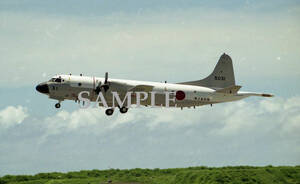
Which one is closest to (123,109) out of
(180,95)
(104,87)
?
(104,87)

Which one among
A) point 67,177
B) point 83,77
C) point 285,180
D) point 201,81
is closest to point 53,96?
point 83,77

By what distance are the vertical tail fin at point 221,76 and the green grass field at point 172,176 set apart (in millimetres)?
14668

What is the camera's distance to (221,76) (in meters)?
66.8

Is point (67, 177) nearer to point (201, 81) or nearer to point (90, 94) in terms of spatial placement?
point (90, 94)

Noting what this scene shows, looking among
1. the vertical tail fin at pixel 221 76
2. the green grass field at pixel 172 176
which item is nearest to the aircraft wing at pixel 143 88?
the vertical tail fin at pixel 221 76

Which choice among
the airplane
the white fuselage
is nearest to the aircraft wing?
the airplane

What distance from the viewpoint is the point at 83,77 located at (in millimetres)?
59094

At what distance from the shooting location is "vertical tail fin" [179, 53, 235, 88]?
66.4 m

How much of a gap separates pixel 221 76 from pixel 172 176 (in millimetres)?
21220

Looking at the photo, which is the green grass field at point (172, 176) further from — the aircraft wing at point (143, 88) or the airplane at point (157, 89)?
the aircraft wing at point (143, 88)

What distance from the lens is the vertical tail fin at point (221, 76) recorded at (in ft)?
218

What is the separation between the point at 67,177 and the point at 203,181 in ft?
59.8

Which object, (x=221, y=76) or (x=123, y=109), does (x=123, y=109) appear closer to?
(x=123, y=109)

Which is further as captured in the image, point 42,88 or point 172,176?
point 42,88
